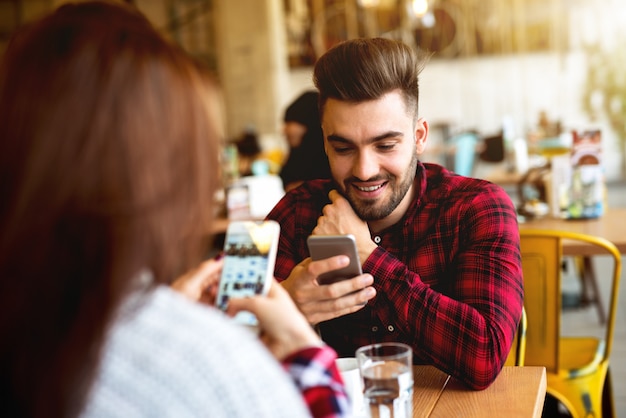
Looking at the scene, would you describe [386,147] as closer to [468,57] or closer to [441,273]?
[441,273]

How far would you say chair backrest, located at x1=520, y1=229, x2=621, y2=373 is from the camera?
2205 millimetres

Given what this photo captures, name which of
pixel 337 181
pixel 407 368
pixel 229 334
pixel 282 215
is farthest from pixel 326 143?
pixel 229 334

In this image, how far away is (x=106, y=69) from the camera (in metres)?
0.83

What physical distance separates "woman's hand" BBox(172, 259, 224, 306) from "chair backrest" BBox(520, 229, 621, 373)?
1209mm

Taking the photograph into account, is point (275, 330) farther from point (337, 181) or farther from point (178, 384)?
point (337, 181)

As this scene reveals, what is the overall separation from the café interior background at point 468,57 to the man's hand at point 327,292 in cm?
802

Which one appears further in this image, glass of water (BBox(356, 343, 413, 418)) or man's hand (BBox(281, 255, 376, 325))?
man's hand (BBox(281, 255, 376, 325))

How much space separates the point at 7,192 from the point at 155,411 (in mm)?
277

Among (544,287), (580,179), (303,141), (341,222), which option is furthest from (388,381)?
(303,141)

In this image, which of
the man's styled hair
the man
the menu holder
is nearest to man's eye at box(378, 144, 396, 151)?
the man

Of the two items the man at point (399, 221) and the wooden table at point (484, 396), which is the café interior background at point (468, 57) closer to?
the man at point (399, 221)

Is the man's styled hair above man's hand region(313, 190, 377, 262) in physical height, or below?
above

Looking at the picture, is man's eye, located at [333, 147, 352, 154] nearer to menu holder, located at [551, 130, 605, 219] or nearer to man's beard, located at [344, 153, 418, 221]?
man's beard, located at [344, 153, 418, 221]

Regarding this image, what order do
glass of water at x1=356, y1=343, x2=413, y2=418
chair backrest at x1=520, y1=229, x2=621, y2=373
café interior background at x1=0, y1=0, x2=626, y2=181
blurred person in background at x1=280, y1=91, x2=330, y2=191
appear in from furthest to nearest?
café interior background at x1=0, y1=0, x2=626, y2=181 < blurred person in background at x1=280, y1=91, x2=330, y2=191 < chair backrest at x1=520, y1=229, x2=621, y2=373 < glass of water at x1=356, y1=343, x2=413, y2=418
